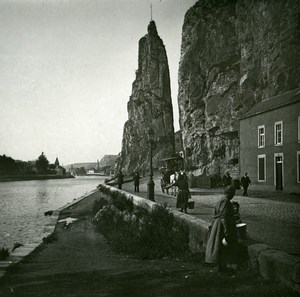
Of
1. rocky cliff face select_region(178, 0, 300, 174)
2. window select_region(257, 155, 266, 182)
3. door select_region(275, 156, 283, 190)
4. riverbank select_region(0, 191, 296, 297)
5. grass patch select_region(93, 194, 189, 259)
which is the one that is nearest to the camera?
riverbank select_region(0, 191, 296, 297)

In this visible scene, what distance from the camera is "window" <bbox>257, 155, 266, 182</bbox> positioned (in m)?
26.5

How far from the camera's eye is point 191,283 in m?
6.57

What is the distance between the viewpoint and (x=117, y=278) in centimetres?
797

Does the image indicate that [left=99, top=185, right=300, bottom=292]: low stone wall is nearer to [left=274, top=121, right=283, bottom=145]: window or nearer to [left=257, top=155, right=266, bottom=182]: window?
[left=274, top=121, right=283, bottom=145]: window

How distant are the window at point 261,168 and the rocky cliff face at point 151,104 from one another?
2901 inches

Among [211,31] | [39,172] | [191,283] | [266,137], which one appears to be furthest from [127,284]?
[39,172]

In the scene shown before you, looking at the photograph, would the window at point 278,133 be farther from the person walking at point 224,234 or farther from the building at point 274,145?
the person walking at point 224,234

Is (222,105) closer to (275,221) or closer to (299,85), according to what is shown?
(299,85)

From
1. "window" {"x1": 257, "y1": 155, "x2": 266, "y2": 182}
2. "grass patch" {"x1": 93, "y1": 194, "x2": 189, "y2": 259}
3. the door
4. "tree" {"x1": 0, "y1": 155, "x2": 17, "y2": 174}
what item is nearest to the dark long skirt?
"grass patch" {"x1": 93, "y1": 194, "x2": 189, "y2": 259}

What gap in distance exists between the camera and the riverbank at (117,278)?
5.99 m

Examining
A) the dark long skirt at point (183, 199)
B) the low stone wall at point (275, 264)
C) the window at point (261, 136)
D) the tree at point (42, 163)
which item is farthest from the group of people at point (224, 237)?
the tree at point (42, 163)

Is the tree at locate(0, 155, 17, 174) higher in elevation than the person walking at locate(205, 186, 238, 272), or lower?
higher

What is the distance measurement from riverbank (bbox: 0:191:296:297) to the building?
1467 centimetres

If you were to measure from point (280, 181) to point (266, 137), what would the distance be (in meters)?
3.59
